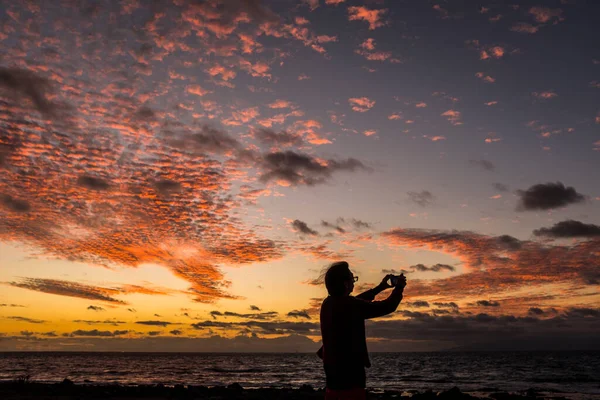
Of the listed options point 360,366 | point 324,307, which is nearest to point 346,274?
point 324,307

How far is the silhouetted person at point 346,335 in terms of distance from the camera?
402cm

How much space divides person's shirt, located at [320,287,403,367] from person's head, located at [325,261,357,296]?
86 mm

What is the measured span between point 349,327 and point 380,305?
34 cm

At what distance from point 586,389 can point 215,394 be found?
3149cm

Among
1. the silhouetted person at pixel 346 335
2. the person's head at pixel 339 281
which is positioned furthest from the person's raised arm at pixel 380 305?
the person's head at pixel 339 281

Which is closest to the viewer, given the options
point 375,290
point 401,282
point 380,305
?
point 380,305

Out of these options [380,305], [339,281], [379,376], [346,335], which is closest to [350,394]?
[346,335]

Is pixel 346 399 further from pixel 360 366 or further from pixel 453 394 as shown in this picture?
pixel 453 394

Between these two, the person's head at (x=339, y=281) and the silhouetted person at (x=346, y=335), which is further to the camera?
the person's head at (x=339, y=281)

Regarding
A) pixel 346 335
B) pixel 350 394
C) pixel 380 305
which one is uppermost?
pixel 380 305

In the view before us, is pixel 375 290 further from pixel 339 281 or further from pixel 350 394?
pixel 350 394

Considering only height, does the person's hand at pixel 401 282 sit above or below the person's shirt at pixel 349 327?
above

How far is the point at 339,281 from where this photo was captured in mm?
4238

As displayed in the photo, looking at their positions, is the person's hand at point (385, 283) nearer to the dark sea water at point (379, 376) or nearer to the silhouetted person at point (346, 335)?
the silhouetted person at point (346, 335)
